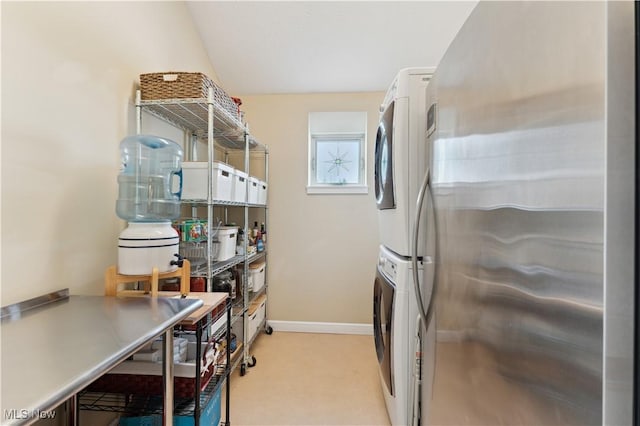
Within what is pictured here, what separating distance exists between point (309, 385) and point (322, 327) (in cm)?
88

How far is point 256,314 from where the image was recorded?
2.55m

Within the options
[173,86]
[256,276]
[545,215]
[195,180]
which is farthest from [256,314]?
[545,215]

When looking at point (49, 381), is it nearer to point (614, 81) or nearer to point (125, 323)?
point (125, 323)

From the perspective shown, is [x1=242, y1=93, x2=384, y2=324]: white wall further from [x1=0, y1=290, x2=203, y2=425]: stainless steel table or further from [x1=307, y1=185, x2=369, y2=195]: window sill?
[x1=0, y1=290, x2=203, y2=425]: stainless steel table

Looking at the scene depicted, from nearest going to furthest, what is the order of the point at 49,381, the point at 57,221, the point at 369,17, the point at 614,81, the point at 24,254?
the point at 614,81 < the point at 49,381 < the point at 24,254 < the point at 57,221 < the point at 369,17

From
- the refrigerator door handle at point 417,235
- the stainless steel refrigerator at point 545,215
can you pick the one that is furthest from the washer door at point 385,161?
the stainless steel refrigerator at point 545,215

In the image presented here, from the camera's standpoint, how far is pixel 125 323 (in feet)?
3.00

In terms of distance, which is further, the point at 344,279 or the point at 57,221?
the point at 344,279

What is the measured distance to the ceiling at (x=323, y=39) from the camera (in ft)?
7.04

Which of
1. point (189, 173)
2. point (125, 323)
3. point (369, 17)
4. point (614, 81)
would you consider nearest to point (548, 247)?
point (614, 81)

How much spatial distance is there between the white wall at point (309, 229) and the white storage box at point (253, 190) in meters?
0.43

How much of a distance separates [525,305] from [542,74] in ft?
1.26

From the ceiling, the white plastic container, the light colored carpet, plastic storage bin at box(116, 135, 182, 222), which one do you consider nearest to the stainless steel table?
the white plastic container

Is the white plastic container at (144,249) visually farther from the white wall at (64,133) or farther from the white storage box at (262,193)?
the white storage box at (262,193)
